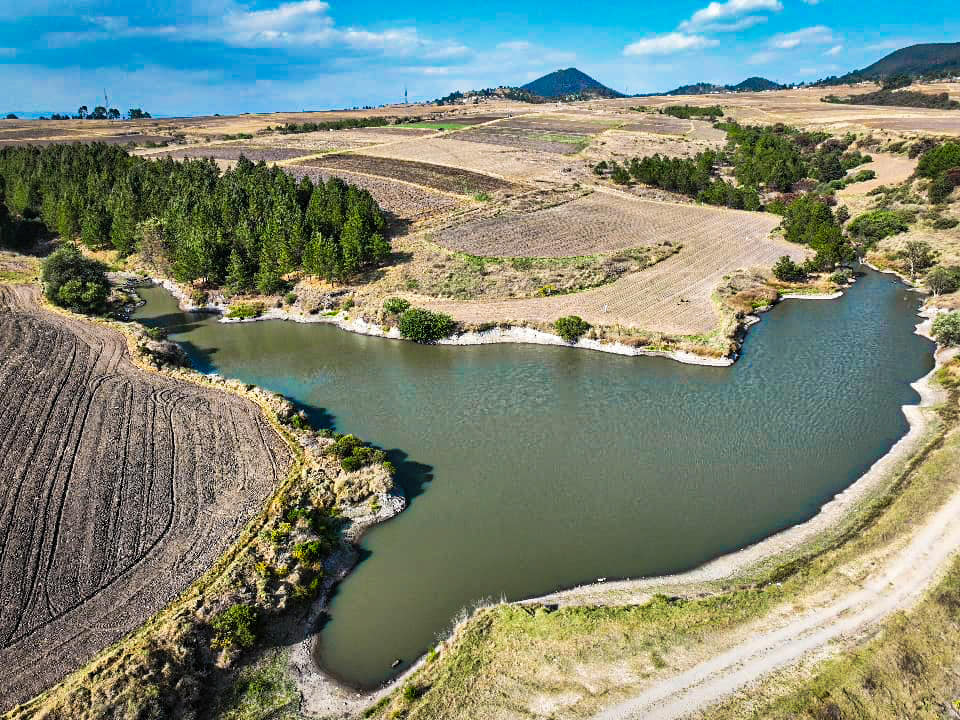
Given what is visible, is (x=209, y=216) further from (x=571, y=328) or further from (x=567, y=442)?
(x=567, y=442)

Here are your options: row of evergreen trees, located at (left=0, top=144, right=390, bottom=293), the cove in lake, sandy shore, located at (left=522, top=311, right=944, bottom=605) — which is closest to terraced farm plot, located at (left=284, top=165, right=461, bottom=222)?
row of evergreen trees, located at (left=0, top=144, right=390, bottom=293)

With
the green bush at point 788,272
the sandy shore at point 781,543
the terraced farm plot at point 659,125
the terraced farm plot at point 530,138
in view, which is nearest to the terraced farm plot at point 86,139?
the terraced farm plot at point 530,138

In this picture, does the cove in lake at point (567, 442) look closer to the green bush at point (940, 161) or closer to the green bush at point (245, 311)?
the green bush at point (245, 311)

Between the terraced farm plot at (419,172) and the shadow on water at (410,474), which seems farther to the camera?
the terraced farm plot at (419,172)

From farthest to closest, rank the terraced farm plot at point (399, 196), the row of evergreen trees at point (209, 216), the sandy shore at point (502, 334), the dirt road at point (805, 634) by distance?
the terraced farm plot at point (399, 196), the row of evergreen trees at point (209, 216), the sandy shore at point (502, 334), the dirt road at point (805, 634)

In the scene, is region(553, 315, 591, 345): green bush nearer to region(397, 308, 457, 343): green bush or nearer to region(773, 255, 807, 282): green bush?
region(397, 308, 457, 343): green bush

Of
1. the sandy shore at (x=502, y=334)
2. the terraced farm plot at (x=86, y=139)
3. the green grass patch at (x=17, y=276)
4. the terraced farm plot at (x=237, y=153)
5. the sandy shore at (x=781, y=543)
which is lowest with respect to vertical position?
the sandy shore at (x=781, y=543)
